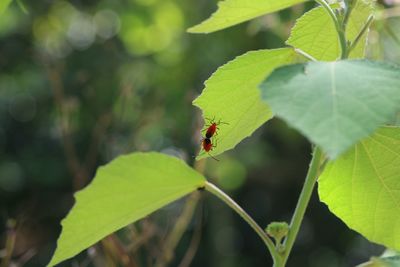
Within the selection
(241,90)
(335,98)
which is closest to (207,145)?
(241,90)

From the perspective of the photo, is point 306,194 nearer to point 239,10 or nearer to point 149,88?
point 239,10

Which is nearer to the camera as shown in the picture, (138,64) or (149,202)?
(149,202)

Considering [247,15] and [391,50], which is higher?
[247,15]

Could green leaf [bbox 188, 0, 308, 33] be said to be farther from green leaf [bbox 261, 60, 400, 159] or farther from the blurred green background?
the blurred green background

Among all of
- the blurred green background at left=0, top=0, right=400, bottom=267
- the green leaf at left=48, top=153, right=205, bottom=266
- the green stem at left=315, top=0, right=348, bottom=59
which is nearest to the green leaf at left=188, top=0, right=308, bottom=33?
the green stem at left=315, top=0, right=348, bottom=59

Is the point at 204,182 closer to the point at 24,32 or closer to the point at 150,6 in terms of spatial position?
the point at 150,6

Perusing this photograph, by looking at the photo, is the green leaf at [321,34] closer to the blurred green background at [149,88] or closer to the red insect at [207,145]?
the red insect at [207,145]

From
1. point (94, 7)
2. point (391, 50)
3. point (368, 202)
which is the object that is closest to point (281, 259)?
point (368, 202)
